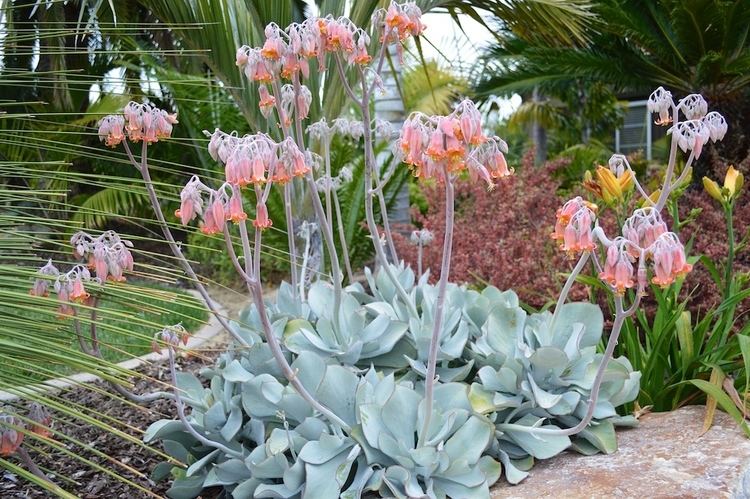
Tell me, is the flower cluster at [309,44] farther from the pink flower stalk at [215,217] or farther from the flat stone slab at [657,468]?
the flat stone slab at [657,468]

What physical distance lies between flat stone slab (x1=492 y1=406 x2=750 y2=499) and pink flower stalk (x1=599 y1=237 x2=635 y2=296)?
70 cm

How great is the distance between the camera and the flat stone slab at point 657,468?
1.86 meters

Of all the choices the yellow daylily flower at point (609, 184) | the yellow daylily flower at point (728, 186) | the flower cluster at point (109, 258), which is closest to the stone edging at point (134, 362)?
the flower cluster at point (109, 258)

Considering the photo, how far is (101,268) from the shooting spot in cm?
178

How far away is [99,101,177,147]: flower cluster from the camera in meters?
2.00

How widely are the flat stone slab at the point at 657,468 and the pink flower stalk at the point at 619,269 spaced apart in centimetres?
70

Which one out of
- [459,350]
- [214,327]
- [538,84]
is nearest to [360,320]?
[459,350]

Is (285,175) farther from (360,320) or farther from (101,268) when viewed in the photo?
(360,320)

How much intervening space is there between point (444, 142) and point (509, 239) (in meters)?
2.78

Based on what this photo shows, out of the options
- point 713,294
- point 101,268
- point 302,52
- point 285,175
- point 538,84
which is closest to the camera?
point 285,175

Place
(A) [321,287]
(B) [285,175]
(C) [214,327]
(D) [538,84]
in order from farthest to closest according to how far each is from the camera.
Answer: (D) [538,84] → (C) [214,327] → (A) [321,287] → (B) [285,175]

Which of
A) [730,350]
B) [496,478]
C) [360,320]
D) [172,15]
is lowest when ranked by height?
[496,478]

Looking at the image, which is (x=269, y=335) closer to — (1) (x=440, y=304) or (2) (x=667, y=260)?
(1) (x=440, y=304)

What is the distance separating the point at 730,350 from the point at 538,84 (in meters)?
5.22
